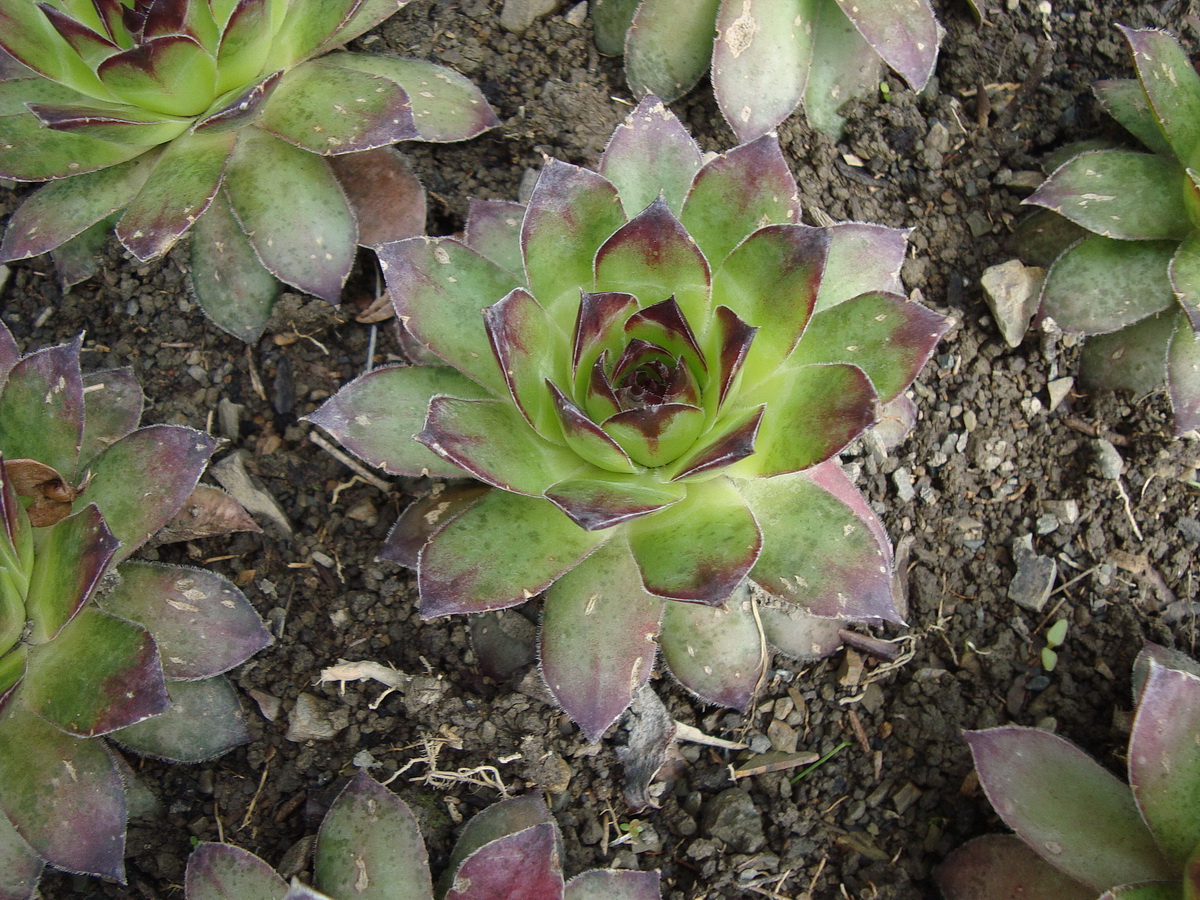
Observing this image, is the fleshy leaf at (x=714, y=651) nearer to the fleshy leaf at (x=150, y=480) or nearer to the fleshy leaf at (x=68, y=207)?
the fleshy leaf at (x=150, y=480)

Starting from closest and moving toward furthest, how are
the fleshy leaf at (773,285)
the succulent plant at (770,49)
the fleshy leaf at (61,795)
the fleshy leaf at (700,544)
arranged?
the fleshy leaf at (700,544) < the fleshy leaf at (773,285) < the fleshy leaf at (61,795) < the succulent plant at (770,49)

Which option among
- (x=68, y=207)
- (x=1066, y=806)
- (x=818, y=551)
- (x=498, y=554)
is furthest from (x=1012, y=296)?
(x=68, y=207)

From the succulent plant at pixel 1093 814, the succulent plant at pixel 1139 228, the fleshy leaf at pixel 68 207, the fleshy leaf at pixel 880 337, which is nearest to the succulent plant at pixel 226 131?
the fleshy leaf at pixel 68 207

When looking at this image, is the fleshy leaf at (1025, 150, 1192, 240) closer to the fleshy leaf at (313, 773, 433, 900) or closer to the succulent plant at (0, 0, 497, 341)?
the succulent plant at (0, 0, 497, 341)

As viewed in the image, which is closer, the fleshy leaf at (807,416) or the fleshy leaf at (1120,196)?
the fleshy leaf at (807,416)

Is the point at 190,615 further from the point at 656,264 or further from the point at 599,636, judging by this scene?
the point at 656,264

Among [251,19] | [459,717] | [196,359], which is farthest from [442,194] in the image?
[459,717]
